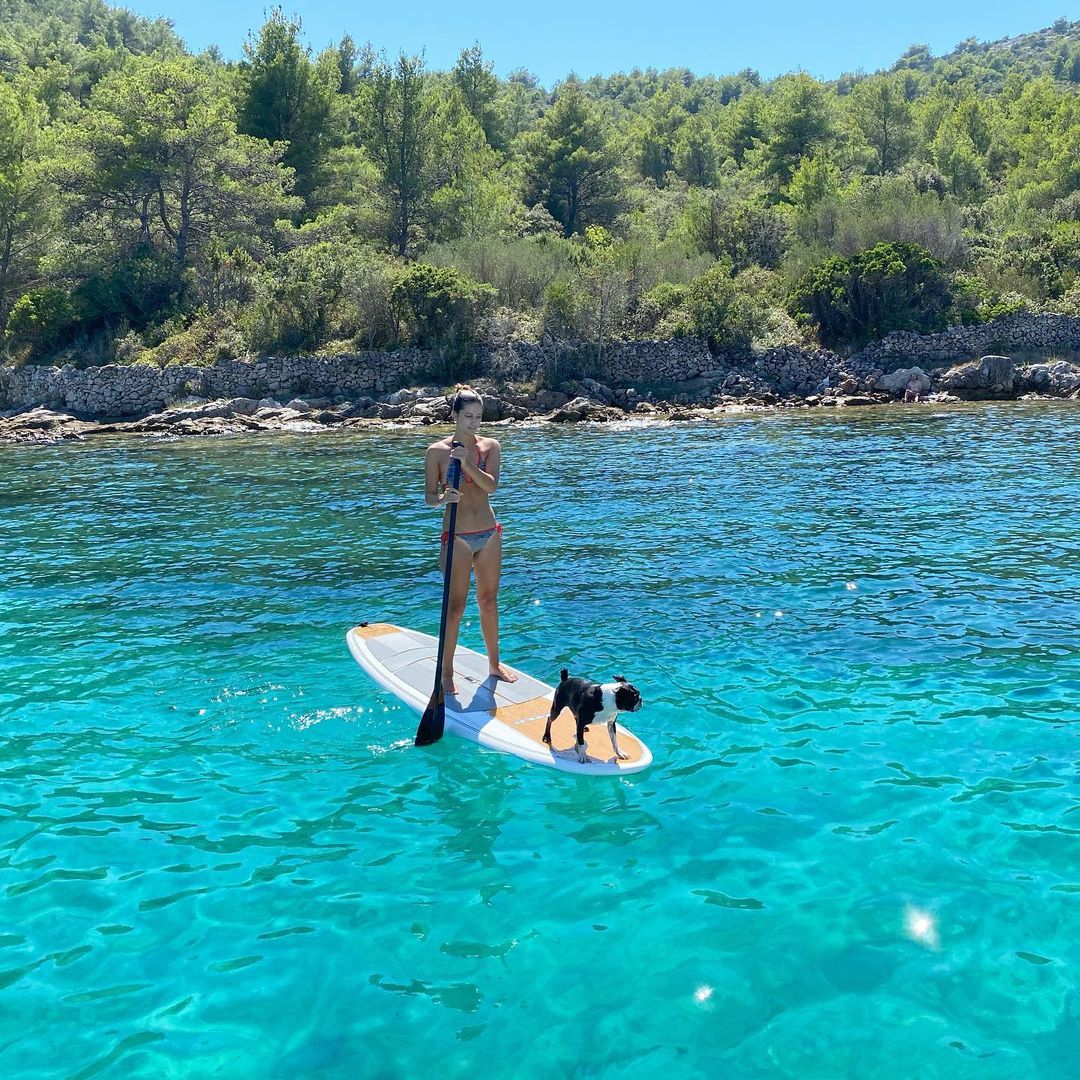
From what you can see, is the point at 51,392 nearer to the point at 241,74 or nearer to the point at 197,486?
the point at 197,486

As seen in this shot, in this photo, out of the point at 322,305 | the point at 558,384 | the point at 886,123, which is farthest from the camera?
the point at 886,123

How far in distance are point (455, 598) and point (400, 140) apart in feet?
165

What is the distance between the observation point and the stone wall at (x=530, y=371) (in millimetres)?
40625

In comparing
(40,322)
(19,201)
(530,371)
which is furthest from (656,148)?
(40,322)

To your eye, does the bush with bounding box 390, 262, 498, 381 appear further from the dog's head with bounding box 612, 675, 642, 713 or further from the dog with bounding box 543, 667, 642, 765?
the dog's head with bounding box 612, 675, 642, 713

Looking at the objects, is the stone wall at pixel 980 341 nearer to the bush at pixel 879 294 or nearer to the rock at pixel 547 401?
the bush at pixel 879 294

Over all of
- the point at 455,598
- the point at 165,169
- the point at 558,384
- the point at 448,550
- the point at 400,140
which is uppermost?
the point at 400,140

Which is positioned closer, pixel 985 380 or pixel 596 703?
pixel 596 703

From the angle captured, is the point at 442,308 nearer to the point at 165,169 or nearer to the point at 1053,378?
the point at 165,169

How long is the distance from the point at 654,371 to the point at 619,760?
120ft

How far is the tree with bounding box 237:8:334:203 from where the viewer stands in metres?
58.0

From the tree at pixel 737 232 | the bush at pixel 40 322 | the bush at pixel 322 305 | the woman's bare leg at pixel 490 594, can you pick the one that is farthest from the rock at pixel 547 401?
the woman's bare leg at pixel 490 594

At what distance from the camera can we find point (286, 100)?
5822 centimetres

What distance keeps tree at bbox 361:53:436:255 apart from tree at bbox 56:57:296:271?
599cm
